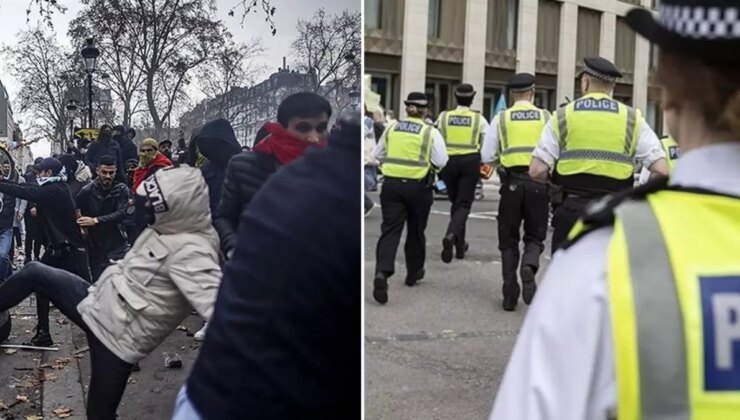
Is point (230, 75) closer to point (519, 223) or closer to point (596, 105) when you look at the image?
point (596, 105)

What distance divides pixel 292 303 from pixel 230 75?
0.46m

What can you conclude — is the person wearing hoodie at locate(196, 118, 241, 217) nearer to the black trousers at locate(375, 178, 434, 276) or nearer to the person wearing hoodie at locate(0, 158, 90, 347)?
the person wearing hoodie at locate(0, 158, 90, 347)

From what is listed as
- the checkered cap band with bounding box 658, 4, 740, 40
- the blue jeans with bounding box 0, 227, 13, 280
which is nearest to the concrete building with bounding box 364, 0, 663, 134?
the checkered cap band with bounding box 658, 4, 740, 40

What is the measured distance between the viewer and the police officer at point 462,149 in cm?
639

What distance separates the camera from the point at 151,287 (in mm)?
1428

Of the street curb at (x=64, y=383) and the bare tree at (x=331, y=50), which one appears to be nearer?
the bare tree at (x=331, y=50)

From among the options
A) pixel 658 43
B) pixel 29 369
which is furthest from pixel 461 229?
pixel 658 43

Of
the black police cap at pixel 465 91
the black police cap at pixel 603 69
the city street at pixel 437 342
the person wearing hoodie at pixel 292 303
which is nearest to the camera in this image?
the person wearing hoodie at pixel 292 303

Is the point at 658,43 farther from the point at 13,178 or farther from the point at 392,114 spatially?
the point at 392,114

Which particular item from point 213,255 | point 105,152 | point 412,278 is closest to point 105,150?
point 105,152

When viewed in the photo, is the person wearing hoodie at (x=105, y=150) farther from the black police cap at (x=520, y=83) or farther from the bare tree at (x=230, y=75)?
the black police cap at (x=520, y=83)

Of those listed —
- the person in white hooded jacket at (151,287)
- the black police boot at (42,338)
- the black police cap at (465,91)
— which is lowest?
the black police boot at (42,338)

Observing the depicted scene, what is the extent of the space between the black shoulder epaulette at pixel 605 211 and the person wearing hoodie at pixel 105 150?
91 centimetres

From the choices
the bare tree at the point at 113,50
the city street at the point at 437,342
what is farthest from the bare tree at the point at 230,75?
the city street at the point at 437,342
